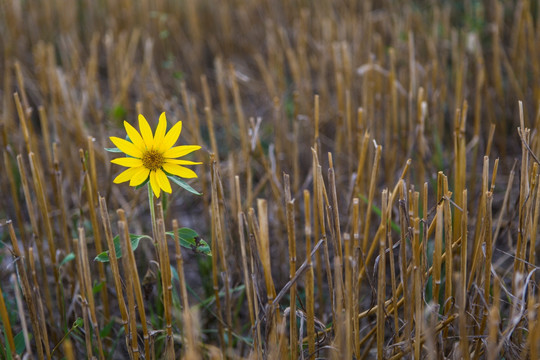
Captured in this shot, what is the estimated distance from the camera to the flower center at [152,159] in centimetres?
97

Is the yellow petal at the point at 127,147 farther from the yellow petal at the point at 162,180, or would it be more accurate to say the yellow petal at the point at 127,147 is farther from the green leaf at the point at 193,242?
the green leaf at the point at 193,242

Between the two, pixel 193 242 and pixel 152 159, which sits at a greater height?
pixel 152 159

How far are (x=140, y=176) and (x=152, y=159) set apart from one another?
38 mm

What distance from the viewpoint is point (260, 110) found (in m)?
2.60

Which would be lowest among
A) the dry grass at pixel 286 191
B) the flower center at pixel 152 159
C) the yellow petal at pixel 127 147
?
the dry grass at pixel 286 191

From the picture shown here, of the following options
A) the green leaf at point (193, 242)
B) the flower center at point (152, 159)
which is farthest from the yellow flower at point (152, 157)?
the green leaf at point (193, 242)

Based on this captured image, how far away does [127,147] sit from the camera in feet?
3.12

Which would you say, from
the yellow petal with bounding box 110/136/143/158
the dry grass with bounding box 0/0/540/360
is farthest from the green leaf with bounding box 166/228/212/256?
the yellow petal with bounding box 110/136/143/158

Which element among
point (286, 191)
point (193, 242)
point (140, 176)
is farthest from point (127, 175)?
point (286, 191)

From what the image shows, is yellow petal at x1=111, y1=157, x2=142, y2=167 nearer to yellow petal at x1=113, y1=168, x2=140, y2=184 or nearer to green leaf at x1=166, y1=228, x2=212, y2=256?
yellow petal at x1=113, y1=168, x2=140, y2=184

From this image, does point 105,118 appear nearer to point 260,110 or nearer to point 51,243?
point 260,110

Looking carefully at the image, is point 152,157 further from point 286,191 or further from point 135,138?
point 286,191

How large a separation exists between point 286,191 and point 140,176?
275 millimetres

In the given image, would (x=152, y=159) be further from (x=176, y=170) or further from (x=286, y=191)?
(x=286, y=191)
